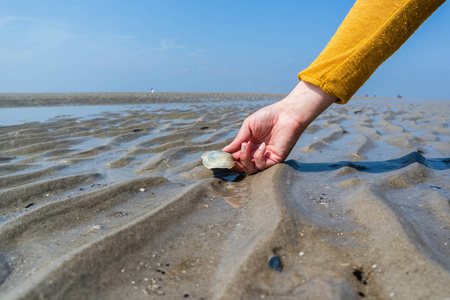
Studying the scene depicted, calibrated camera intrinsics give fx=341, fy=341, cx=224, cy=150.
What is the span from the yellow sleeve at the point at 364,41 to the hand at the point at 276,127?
0.48 ft

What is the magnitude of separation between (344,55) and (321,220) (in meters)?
1.01

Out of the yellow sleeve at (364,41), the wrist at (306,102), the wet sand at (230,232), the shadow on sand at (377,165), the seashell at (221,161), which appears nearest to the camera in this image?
the wet sand at (230,232)

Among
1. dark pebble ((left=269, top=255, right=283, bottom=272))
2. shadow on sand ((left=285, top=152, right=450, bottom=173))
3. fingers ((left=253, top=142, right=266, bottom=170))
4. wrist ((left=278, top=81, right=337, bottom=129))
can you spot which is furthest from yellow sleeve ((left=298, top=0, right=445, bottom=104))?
dark pebble ((left=269, top=255, right=283, bottom=272))

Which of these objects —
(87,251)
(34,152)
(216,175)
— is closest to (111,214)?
(87,251)

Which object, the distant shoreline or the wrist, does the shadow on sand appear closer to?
the wrist

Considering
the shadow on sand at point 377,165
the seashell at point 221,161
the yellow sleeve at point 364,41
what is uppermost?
the yellow sleeve at point 364,41

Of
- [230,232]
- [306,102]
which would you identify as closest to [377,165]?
[306,102]

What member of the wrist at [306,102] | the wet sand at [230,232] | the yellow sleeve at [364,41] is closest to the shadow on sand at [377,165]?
the wet sand at [230,232]

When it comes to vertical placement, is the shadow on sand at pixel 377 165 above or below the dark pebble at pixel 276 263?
below

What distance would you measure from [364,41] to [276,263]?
144 cm

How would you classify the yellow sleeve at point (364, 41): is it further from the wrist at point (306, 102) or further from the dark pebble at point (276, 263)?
the dark pebble at point (276, 263)

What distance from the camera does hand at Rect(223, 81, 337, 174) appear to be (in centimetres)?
220

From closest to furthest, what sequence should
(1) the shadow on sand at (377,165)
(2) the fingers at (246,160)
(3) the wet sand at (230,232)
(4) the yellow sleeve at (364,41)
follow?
(3) the wet sand at (230,232) < (4) the yellow sleeve at (364,41) < (2) the fingers at (246,160) < (1) the shadow on sand at (377,165)

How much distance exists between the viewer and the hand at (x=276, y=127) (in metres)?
2.20
